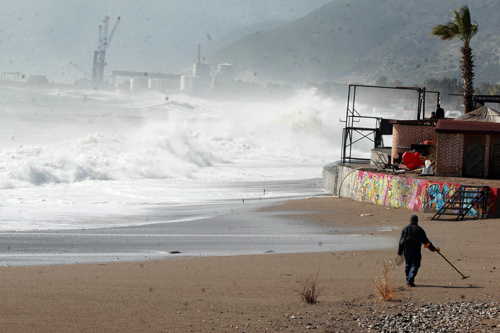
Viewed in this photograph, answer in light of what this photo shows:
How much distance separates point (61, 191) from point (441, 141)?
15022mm

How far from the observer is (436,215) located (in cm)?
1638

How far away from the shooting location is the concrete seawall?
685 inches

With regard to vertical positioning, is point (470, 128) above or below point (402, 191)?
above

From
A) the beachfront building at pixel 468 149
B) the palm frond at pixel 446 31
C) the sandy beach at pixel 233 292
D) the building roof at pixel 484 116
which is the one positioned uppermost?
the palm frond at pixel 446 31

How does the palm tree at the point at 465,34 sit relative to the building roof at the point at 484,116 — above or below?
above

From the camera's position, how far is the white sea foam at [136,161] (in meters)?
19.7

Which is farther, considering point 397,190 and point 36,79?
point 36,79

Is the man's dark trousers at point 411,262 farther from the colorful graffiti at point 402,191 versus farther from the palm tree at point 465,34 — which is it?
the palm tree at point 465,34

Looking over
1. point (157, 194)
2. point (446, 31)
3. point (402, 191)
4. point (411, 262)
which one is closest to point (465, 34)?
point (446, 31)

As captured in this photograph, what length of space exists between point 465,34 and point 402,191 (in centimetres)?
1170

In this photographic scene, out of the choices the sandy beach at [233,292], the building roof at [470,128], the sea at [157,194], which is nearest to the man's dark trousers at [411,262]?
the sandy beach at [233,292]

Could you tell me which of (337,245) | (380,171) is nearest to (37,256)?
(337,245)

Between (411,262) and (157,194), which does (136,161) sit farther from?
(411,262)

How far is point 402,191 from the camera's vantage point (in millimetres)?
18969
